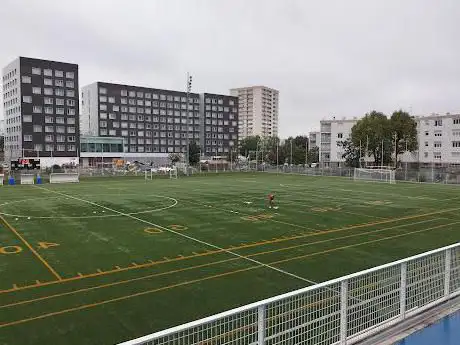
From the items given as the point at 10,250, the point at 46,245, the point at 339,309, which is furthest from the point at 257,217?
the point at 339,309

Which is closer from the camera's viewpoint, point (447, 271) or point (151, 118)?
point (447, 271)

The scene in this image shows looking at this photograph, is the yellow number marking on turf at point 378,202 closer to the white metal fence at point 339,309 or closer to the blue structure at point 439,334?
the white metal fence at point 339,309

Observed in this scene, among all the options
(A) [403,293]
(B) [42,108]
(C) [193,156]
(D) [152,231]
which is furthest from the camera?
(C) [193,156]

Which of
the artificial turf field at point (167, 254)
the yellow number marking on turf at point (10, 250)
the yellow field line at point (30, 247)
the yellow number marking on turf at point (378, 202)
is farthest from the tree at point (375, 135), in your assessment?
the yellow number marking on turf at point (10, 250)

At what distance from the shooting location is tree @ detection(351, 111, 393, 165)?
71.2 metres

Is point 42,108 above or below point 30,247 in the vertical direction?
above

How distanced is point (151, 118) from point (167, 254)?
391 feet

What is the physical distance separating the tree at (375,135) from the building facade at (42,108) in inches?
2492

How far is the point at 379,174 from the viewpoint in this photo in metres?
52.2

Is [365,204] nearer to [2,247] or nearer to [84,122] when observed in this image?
[2,247]

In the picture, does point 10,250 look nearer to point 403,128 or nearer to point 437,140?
point 403,128

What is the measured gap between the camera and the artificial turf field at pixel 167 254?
28.2ft

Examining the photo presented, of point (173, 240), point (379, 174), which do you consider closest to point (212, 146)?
point (379, 174)

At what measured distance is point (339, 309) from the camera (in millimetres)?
6395
